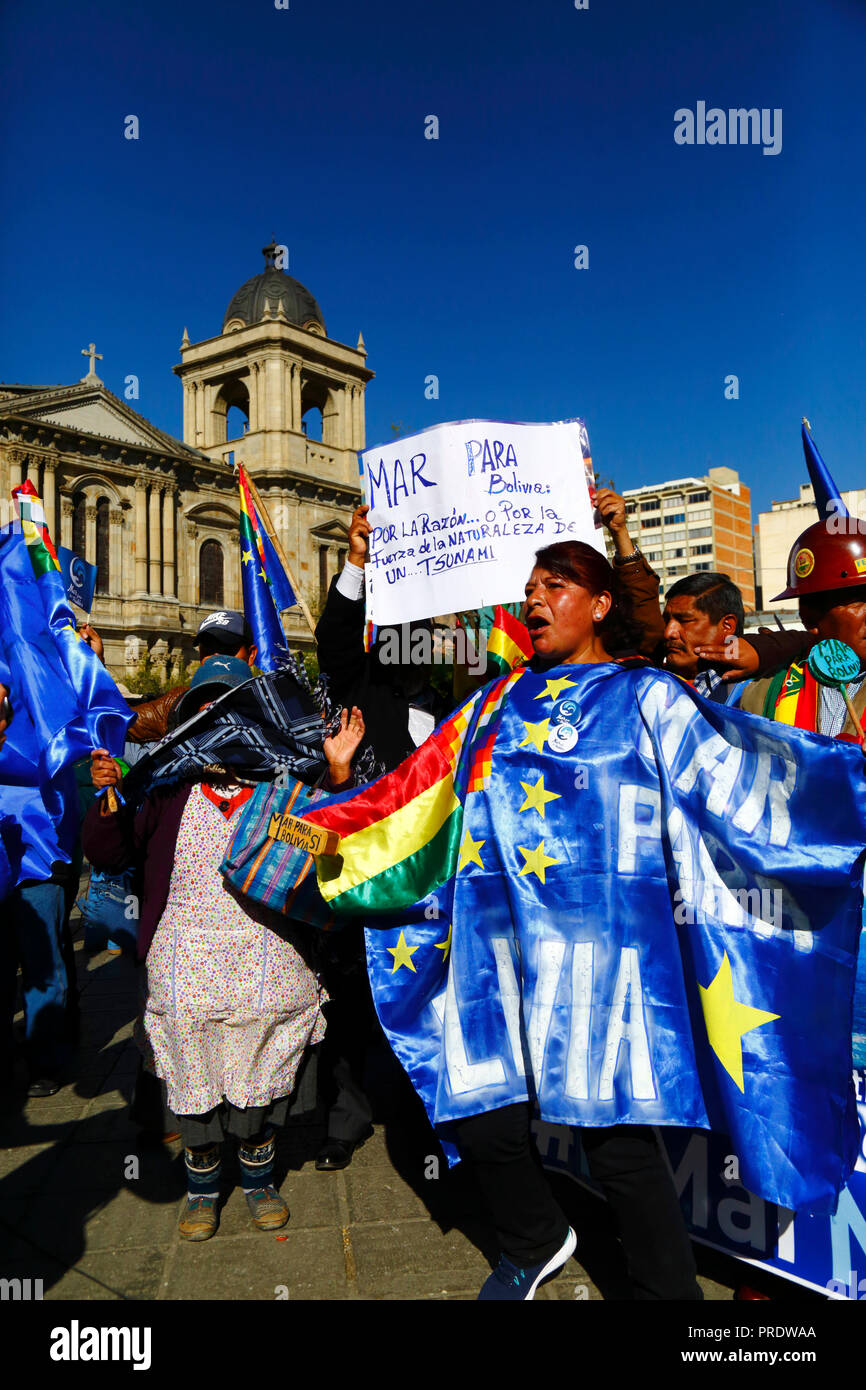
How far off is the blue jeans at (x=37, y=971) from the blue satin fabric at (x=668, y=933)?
8.22ft

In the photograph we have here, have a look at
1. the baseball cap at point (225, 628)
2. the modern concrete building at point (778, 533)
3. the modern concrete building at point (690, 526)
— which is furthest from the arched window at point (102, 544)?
the modern concrete building at point (690, 526)

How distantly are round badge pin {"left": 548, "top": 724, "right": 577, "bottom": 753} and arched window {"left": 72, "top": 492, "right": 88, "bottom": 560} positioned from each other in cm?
4533

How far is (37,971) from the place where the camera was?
4.51 m

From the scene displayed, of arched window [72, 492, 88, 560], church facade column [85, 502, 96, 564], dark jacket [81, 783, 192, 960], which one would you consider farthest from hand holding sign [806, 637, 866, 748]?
church facade column [85, 502, 96, 564]

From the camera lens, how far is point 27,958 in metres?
4.53

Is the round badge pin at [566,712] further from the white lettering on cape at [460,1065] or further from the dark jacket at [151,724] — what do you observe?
the dark jacket at [151,724]

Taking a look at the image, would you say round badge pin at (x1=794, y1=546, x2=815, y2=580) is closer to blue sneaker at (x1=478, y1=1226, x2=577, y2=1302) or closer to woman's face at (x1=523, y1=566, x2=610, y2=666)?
woman's face at (x1=523, y1=566, x2=610, y2=666)

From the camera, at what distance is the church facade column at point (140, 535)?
4634 centimetres

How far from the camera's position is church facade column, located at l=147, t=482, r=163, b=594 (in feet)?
154

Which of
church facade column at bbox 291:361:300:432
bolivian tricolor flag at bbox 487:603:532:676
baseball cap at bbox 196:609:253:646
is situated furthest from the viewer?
church facade column at bbox 291:361:300:432

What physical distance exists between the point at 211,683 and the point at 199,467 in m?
48.8

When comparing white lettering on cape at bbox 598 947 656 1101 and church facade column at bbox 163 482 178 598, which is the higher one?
church facade column at bbox 163 482 178 598
